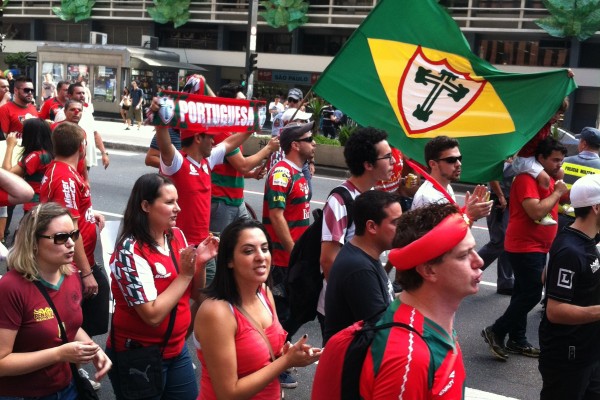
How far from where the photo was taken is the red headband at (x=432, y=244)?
2553mm

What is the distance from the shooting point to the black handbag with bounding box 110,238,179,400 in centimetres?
389

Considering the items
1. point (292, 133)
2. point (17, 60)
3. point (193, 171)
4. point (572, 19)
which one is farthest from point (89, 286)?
point (17, 60)

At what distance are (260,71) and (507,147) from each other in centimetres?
3827

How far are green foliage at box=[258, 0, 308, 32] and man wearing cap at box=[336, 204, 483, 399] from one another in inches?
1558

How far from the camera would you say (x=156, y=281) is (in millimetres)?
3961

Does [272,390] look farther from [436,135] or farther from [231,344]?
[436,135]

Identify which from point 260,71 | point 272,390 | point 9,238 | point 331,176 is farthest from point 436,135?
point 260,71

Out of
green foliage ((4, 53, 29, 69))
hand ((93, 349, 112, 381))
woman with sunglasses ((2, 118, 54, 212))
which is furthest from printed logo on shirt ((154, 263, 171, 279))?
green foliage ((4, 53, 29, 69))

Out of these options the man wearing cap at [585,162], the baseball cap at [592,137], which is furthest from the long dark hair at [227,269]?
the baseball cap at [592,137]

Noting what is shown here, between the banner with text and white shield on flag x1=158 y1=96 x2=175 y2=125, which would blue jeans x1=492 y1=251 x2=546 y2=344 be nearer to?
the banner with text

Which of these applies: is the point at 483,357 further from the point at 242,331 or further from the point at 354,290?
the point at 242,331

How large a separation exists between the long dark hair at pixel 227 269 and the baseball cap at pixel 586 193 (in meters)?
1.81

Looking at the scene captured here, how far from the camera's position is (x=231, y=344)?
3203 mm

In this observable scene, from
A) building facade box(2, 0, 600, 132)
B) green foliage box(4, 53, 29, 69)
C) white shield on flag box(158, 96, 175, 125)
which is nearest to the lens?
white shield on flag box(158, 96, 175, 125)
